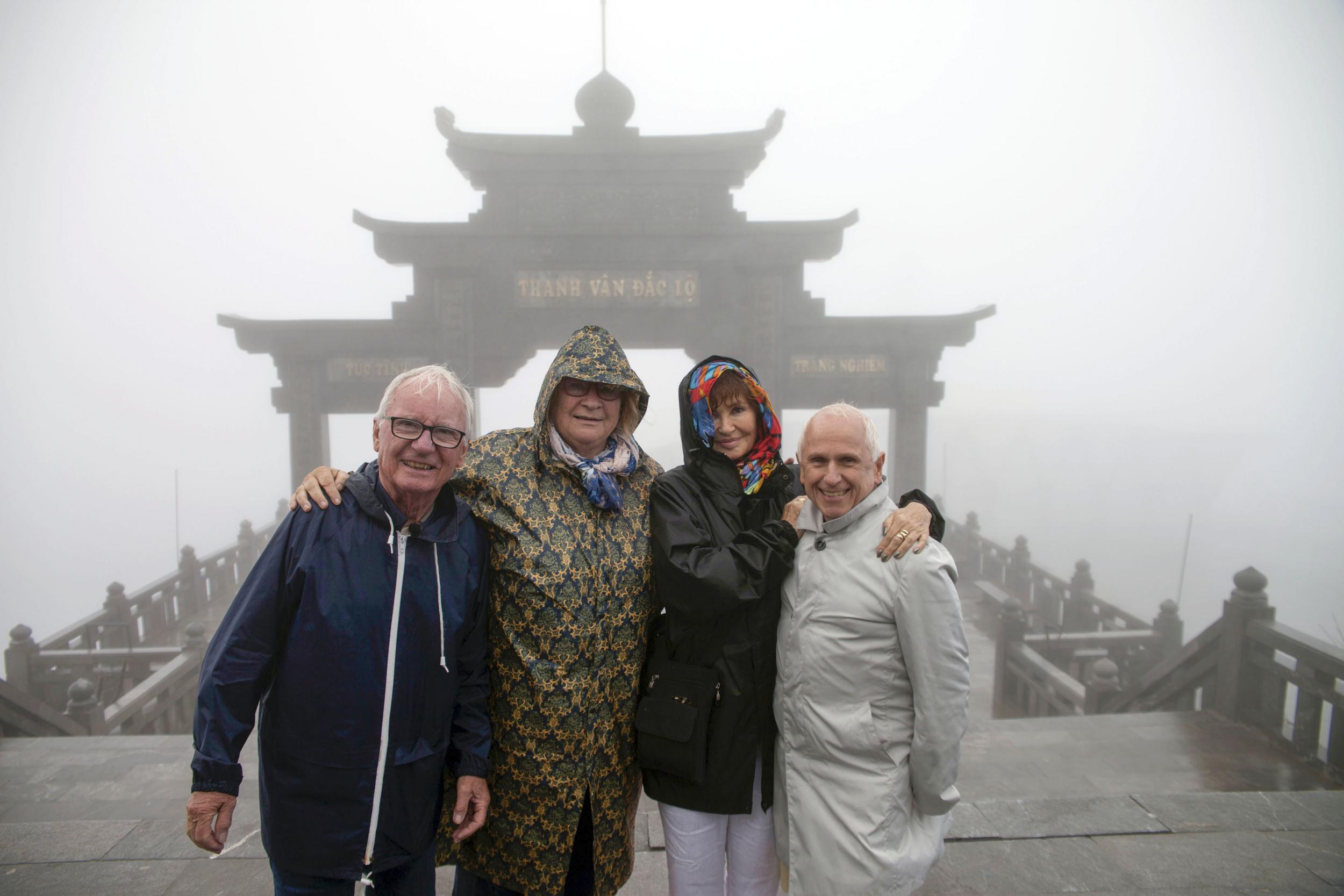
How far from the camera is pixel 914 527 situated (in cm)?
163

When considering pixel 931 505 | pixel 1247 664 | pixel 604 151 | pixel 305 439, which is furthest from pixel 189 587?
pixel 1247 664

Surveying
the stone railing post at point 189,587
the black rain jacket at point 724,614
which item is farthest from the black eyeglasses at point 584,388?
the stone railing post at point 189,587

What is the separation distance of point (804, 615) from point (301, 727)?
1234 mm

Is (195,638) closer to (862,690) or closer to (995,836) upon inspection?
(995,836)

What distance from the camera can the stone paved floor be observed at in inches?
106

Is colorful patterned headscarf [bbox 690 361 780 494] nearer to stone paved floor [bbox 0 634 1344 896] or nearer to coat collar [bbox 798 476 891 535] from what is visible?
coat collar [bbox 798 476 891 535]

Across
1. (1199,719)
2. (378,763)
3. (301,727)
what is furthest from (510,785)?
(1199,719)

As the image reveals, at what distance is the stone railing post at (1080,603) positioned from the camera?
9.01m

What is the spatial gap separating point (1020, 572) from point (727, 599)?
1094cm

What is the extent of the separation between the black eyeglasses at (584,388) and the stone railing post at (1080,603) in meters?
9.35

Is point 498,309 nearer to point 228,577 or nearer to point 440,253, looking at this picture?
point 440,253

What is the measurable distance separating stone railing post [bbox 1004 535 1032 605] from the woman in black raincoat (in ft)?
Result: 33.7

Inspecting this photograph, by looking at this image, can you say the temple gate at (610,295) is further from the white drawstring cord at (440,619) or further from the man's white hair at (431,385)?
the white drawstring cord at (440,619)

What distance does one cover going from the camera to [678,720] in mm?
1715
